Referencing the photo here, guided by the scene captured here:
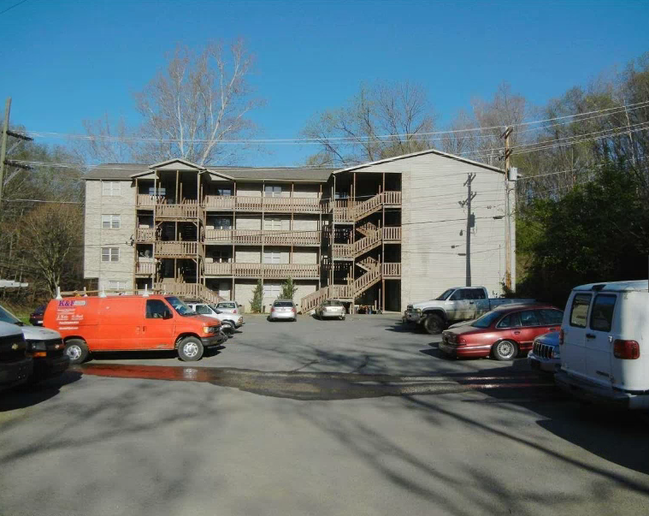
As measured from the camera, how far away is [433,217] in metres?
38.9

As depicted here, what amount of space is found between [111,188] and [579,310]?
38.6 metres

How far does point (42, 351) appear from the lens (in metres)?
10.2

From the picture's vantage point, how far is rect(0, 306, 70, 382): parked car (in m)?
10.1

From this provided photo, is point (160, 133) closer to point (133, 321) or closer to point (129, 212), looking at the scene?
point (129, 212)

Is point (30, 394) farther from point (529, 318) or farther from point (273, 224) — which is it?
point (273, 224)

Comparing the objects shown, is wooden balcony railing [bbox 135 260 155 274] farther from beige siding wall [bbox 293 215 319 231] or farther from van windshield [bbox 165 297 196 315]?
van windshield [bbox 165 297 196 315]

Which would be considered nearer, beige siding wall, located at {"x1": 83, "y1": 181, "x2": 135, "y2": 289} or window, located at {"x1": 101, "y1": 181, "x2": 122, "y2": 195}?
beige siding wall, located at {"x1": 83, "y1": 181, "x2": 135, "y2": 289}

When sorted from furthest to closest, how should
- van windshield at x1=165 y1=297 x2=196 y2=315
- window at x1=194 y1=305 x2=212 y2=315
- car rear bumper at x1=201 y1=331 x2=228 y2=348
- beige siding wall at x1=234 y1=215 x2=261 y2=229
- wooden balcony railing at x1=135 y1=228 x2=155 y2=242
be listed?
beige siding wall at x1=234 y1=215 x2=261 y2=229 → wooden balcony railing at x1=135 y1=228 x2=155 y2=242 → window at x1=194 y1=305 x2=212 y2=315 → van windshield at x1=165 y1=297 x2=196 y2=315 → car rear bumper at x1=201 y1=331 x2=228 y2=348

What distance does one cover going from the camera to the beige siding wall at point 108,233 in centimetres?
4031

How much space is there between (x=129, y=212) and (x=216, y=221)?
666cm

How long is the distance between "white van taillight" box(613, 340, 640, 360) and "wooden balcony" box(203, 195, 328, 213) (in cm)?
3539

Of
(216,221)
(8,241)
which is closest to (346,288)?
(216,221)

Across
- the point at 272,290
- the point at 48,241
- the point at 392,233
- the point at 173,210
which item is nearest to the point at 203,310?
the point at 173,210

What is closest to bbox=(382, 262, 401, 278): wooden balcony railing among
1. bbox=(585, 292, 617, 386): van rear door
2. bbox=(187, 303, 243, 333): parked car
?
bbox=(187, 303, 243, 333): parked car
